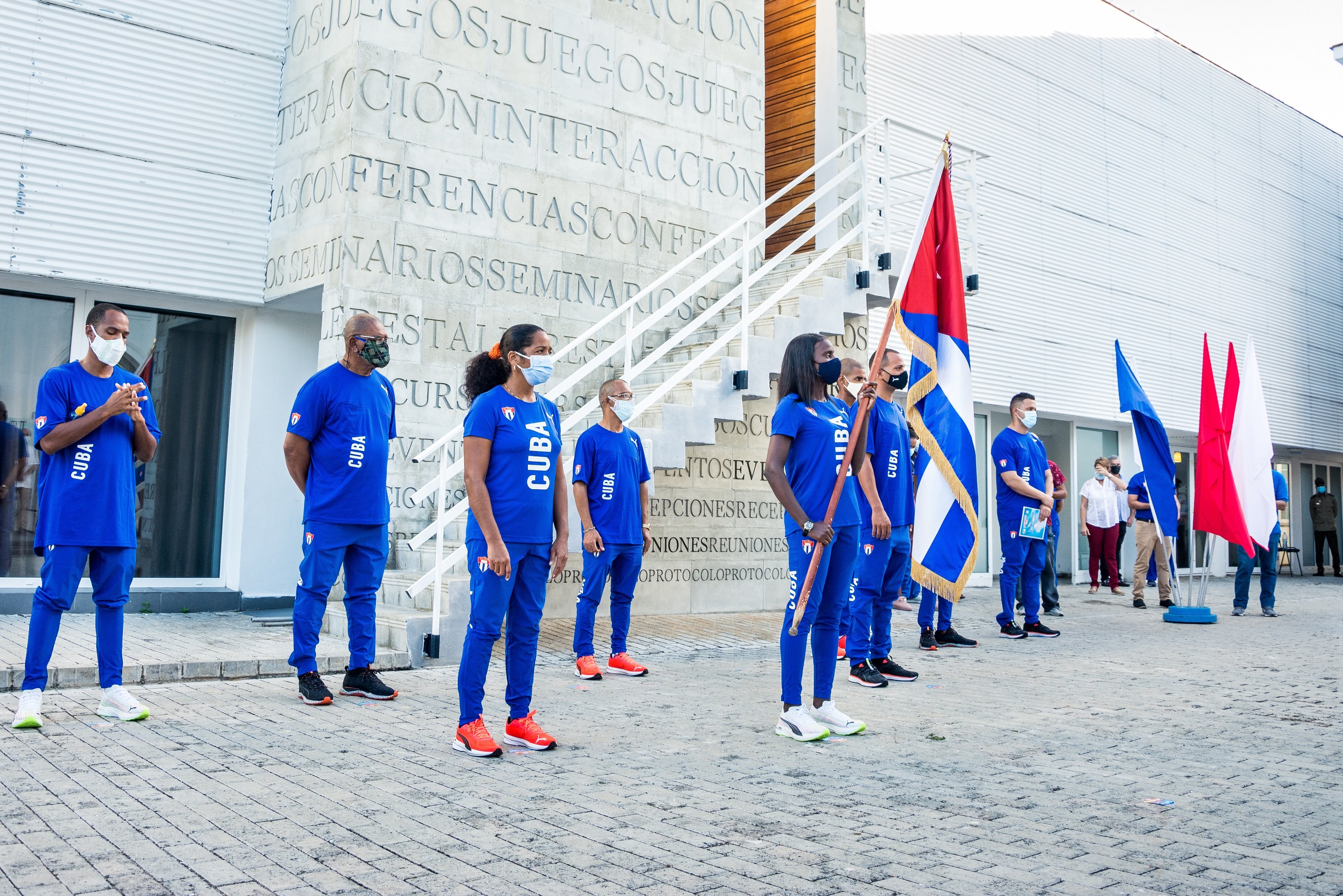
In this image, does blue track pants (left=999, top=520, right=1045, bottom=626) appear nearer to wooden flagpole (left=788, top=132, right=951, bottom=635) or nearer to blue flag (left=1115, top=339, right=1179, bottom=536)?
blue flag (left=1115, top=339, right=1179, bottom=536)

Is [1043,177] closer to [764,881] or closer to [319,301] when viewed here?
[319,301]

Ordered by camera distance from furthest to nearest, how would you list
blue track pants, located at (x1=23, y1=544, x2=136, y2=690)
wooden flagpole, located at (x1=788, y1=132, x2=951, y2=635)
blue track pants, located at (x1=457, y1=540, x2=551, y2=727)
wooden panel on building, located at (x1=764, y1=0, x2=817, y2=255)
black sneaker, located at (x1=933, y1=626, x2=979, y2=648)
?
wooden panel on building, located at (x1=764, y1=0, x2=817, y2=255)
black sneaker, located at (x1=933, y1=626, x2=979, y2=648)
blue track pants, located at (x1=23, y1=544, x2=136, y2=690)
wooden flagpole, located at (x1=788, y1=132, x2=951, y2=635)
blue track pants, located at (x1=457, y1=540, x2=551, y2=727)

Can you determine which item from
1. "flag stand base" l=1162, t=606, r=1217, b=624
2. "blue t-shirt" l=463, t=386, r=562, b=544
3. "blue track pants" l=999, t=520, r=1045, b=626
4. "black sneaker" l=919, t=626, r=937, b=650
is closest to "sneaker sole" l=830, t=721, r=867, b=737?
"blue t-shirt" l=463, t=386, r=562, b=544

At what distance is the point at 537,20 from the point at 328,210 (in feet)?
10.2

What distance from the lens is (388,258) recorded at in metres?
9.80

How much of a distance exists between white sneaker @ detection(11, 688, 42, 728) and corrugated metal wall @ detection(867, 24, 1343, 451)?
42.8ft

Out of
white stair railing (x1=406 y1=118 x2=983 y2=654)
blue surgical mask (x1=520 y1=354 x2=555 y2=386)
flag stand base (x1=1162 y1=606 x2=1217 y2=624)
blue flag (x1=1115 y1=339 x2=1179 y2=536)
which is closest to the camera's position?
blue surgical mask (x1=520 y1=354 x2=555 y2=386)

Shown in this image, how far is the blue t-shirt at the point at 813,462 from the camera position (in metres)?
5.40

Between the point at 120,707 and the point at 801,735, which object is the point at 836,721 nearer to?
the point at 801,735

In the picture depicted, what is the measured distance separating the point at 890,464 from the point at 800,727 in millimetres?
2909

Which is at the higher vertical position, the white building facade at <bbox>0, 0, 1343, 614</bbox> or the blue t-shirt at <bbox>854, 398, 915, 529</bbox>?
the white building facade at <bbox>0, 0, 1343, 614</bbox>

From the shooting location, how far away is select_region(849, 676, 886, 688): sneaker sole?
22.9 feet

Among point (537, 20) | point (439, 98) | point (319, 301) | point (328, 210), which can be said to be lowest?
point (319, 301)

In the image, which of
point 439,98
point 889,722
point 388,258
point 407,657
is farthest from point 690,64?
point 889,722
